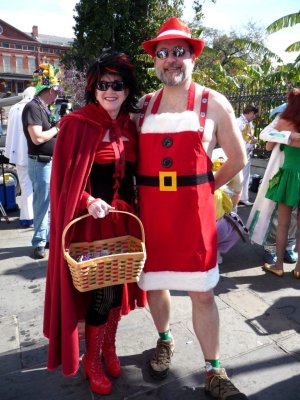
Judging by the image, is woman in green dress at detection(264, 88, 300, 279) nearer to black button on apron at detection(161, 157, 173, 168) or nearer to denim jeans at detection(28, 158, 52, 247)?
black button on apron at detection(161, 157, 173, 168)

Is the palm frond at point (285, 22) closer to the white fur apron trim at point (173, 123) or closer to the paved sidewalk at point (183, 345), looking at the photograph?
the paved sidewalk at point (183, 345)

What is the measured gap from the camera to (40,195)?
4.06 meters

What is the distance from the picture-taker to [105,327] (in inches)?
82.4

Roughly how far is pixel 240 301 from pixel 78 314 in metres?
1.61

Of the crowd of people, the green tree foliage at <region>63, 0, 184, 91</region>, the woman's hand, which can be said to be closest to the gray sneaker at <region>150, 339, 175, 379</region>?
the crowd of people

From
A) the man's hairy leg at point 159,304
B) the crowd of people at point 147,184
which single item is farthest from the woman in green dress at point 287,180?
the man's hairy leg at point 159,304

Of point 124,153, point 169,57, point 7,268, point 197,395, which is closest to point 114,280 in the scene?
point 124,153

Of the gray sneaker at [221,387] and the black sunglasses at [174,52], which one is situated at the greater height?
the black sunglasses at [174,52]

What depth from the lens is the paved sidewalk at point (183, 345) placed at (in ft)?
6.86

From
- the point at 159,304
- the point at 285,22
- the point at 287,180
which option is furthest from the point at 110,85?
the point at 285,22

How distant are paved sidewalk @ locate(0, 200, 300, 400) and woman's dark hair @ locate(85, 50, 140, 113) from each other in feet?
5.60

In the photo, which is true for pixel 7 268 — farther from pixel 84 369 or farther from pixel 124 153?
pixel 124 153

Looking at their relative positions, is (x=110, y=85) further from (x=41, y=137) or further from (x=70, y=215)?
(x=41, y=137)

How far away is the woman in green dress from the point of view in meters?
3.29
